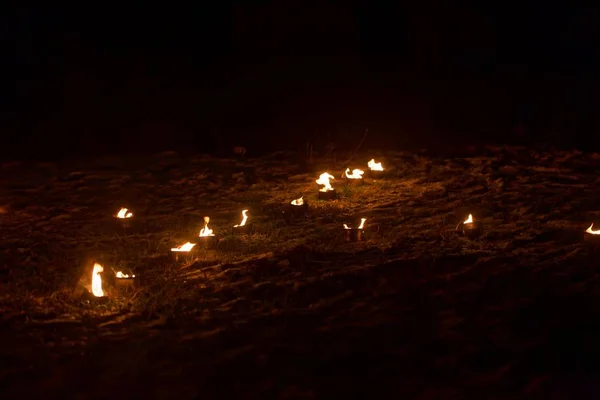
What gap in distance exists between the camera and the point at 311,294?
5613 mm

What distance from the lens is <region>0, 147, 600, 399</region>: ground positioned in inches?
179

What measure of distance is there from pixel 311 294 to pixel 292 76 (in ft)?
29.2

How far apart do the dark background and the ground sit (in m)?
2.73

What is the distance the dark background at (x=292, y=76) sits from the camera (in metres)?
11.3

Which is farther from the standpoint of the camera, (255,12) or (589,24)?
(589,24)

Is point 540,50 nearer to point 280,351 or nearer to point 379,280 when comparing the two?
point 379,280

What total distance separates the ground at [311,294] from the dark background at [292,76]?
8.97 feet

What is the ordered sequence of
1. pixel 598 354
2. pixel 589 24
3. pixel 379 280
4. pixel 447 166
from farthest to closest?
pixel 589 24 → pixel 447 166 → pixel 379 280 → pixel 598 354

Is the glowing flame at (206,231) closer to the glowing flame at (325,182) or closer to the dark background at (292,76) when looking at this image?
the glowing flame at (325,182)

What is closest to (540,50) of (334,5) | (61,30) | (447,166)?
(334,5)

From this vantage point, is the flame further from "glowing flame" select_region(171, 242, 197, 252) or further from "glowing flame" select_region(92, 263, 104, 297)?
"glowing flame" select_region(92, 263, 104, 297)

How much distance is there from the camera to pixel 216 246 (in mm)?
6738

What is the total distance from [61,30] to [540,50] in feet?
34.2

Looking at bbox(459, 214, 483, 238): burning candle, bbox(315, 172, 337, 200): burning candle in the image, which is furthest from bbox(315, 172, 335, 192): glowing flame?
bbox(459, 214, 483, 238): burning candle
